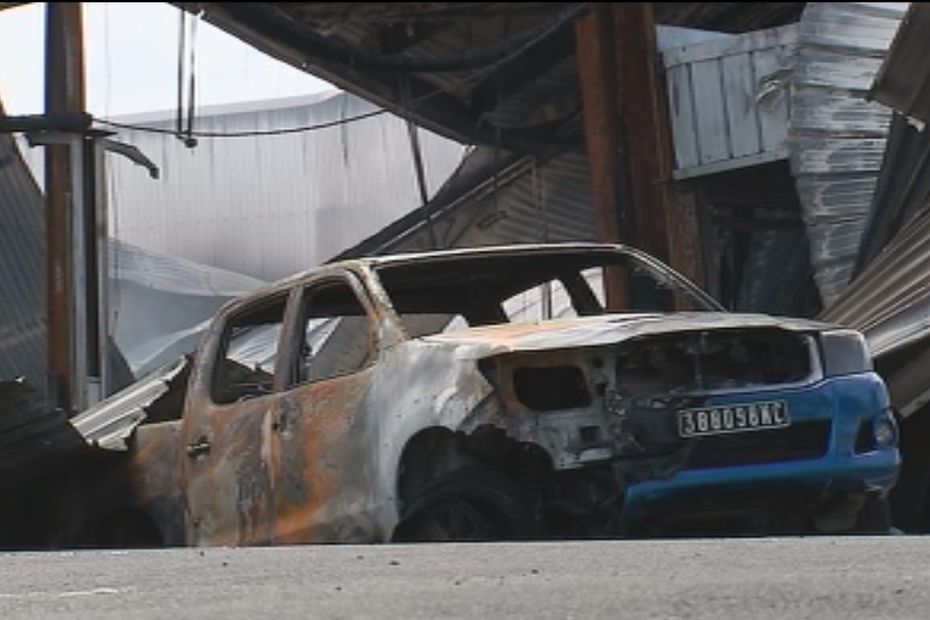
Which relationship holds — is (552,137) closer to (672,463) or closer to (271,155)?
(271,155)

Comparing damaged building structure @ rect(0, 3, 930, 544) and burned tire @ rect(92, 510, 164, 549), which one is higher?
damaged building structure @ rect(0, 3, 930, 544)

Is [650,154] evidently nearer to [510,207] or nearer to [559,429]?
[510,207]

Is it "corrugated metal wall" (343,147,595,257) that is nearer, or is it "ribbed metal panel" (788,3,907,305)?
"ribbed metal panel" (788,3,907,305)

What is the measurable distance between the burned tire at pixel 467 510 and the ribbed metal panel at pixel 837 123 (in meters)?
9.80

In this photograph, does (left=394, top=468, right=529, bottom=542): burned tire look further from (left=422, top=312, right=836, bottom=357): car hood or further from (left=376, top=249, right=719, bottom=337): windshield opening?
(left=376, top=249, right=719, bottom=337): windshield opening

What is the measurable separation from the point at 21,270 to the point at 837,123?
874cm

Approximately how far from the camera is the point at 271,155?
34.7m

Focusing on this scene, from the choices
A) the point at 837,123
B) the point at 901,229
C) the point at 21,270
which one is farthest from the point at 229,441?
the point at 21,270

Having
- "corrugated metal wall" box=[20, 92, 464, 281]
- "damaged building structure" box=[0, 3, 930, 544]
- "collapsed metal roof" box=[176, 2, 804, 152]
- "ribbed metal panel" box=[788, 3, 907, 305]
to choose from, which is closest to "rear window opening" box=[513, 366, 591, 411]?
"damaged building structure" box=[0, 3, 930, 544]

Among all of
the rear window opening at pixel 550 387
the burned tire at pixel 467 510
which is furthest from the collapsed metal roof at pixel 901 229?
the burned tire at pixel 467 510

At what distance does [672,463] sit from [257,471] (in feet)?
7.11

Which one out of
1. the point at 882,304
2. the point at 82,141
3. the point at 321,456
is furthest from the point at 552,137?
the point at 321,456

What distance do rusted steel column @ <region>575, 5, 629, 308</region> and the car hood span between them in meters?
10.8

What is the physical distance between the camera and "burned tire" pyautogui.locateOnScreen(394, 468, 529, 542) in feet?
27.9
